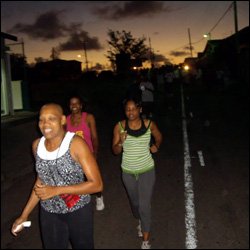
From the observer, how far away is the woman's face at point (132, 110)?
456cm

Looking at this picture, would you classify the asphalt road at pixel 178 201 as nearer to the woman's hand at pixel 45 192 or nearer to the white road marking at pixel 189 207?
the white road marking at pixel 189 207

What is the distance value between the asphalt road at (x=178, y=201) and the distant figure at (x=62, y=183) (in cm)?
192

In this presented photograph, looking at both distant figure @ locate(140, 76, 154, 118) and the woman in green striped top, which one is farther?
distant figure @ locate(140, 76, 154, 118)

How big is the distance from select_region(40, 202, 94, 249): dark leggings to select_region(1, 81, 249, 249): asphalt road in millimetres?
1861

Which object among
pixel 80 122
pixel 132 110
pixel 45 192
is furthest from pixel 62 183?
pixel 80 122

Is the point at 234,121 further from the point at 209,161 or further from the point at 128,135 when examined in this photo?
the point at 128,135

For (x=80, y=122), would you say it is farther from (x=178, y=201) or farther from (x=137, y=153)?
(x=178, y=201)

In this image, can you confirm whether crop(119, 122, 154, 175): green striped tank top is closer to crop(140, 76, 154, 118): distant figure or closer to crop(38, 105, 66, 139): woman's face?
crop(38, 105, 66, 139): woman's face

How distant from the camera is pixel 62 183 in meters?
3.02

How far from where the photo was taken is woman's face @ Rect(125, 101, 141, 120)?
4.56 m

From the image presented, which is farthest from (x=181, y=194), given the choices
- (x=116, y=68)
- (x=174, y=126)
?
(x=116, y=68)

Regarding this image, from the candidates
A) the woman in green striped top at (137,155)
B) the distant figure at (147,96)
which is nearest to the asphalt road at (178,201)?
the woman in green striped top at (137,155)

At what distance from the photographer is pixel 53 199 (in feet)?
10.2

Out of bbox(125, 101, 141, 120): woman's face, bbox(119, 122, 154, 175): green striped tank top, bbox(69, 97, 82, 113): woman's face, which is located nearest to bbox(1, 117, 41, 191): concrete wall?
bbox(69, 97, 82, 113): woman's face
